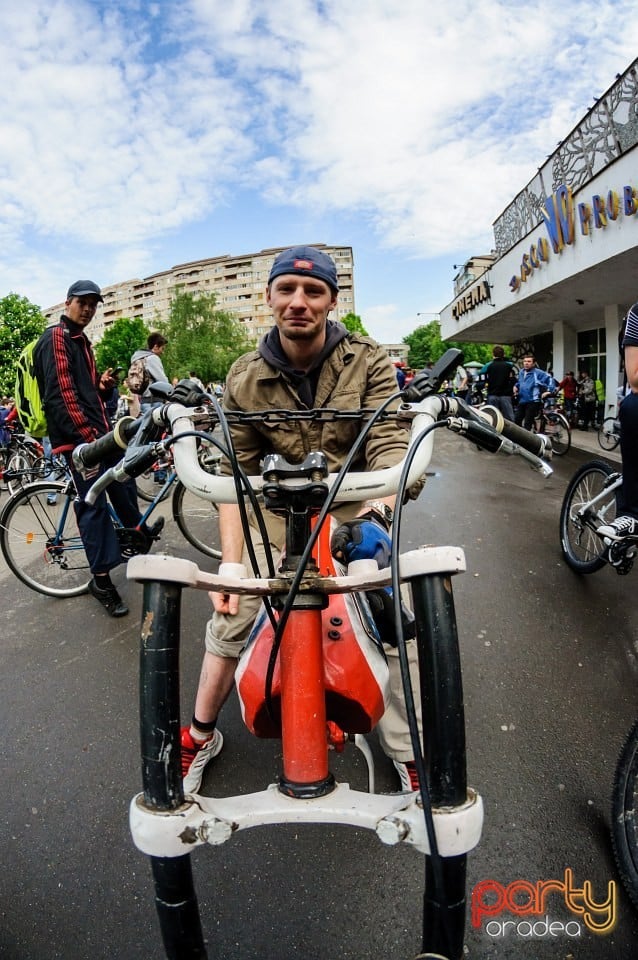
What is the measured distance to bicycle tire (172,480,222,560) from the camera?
15.3ft

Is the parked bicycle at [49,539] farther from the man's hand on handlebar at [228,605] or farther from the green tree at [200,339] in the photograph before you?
the green tree at [200,339]

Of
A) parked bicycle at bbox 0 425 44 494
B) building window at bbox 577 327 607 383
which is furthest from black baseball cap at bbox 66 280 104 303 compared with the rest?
building window at bbox 577 327 607 383

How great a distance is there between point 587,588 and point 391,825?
3.31m

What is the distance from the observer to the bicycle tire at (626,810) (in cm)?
161

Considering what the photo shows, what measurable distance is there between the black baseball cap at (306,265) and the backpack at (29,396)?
8.30ft

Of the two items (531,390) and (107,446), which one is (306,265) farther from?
(531,390)

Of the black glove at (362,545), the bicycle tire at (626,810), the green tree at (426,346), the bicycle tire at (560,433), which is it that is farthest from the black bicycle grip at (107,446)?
the green tree at (426,346)

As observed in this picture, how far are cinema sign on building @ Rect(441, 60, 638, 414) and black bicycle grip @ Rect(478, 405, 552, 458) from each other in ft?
30.4

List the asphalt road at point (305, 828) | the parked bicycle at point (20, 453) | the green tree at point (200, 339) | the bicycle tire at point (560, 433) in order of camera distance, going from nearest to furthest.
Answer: the asphalt road at point (305, 828)
the parked bicycle at point (20, 453)
the bicycle tire at point (560, 433)
the green tree at point (200, 339)

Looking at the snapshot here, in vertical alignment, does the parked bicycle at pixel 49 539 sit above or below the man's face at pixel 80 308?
below

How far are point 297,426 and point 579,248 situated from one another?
35.5 ft

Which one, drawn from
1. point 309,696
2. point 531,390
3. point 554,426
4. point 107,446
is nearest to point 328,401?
point 107,446

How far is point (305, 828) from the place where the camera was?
192 centimetres

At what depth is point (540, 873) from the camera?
1.70m
